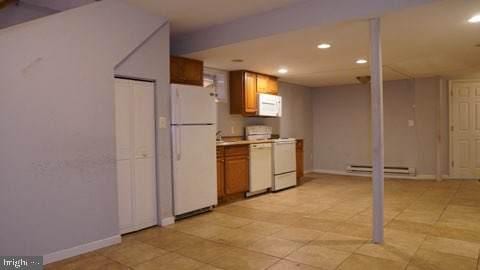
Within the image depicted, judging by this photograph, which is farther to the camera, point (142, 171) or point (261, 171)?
point (261, 171)

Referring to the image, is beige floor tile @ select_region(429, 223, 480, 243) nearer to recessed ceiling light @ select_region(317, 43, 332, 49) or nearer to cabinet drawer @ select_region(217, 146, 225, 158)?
recessed ceiling light @ select_region(317, 43, 332, 49)

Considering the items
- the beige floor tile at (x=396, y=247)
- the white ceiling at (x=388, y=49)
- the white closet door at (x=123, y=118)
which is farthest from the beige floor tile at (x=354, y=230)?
the white closet door at (x=123, y=118)

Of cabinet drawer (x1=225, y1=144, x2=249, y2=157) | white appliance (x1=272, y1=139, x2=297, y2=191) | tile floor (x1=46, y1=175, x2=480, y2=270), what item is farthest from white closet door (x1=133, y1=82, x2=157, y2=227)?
white appliance (x1=272, y1=139, x2=297, y2=191)

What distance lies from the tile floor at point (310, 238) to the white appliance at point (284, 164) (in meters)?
0.71

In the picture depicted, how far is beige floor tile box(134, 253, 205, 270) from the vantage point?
8.95ft

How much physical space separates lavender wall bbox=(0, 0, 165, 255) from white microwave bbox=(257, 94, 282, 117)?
10.1ft

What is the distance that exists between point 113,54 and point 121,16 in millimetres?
431

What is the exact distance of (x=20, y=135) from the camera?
267cm

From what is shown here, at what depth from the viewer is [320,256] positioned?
2.92m

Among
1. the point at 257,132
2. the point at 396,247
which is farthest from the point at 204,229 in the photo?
the point at 257,132

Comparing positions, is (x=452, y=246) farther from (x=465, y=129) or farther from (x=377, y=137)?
(x=465, y=129)

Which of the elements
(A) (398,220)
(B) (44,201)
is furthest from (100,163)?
(A) (398,220)

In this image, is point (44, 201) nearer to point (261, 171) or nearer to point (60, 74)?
point (60, 74)

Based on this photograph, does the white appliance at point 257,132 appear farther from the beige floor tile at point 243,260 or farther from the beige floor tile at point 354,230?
the beige floor tile at point 243,260
